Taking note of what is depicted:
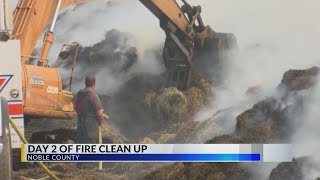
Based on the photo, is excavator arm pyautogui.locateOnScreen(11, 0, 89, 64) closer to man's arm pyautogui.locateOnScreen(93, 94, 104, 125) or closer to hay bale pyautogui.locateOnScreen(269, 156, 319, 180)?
man's arm pyautogui.locateOnScreen(93, 94, 104, 125)

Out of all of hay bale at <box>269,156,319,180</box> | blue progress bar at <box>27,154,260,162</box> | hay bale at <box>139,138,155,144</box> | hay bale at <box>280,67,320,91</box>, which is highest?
hay bale at <box>280,67,320,91</box>

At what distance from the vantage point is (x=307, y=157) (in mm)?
5426

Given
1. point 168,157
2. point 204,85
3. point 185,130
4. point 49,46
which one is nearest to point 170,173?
point 168,157

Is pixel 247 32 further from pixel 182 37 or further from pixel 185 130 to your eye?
pixel 182 37

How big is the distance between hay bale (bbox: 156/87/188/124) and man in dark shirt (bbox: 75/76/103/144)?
62 cm

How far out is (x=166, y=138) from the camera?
5863 millimetres

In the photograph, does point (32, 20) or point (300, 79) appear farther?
point (32, 20)

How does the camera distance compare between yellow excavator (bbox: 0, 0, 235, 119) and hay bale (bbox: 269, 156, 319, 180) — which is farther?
yellow excavator (bbox: 0, 0, 235, 119)

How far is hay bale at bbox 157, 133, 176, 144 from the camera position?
5793 millimetres

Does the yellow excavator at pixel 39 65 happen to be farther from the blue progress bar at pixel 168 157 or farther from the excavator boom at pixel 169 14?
the excavator boom at pixel 169 14

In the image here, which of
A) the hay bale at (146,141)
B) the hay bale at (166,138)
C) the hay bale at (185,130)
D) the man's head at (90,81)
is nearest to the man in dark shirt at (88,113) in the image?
the man's head at (90,81)

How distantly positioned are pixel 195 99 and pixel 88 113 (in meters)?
1.06

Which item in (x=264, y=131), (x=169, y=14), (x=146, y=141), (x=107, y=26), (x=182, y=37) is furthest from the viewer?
(x=182, y=37)

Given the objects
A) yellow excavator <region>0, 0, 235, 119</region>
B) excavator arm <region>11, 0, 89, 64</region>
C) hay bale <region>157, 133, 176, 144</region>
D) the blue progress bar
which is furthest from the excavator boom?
the blue progress bar
